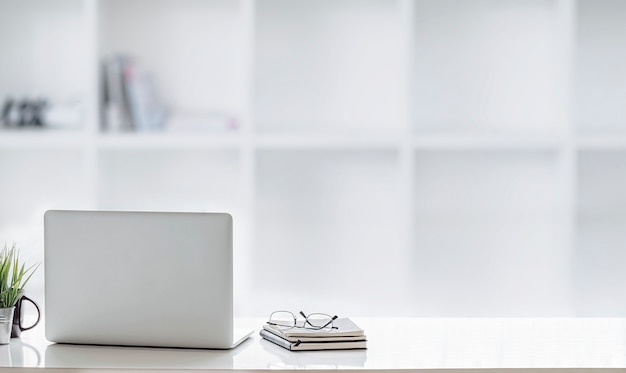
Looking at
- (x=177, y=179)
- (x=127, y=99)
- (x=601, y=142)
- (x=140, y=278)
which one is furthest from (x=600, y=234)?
(x=140, y=278)

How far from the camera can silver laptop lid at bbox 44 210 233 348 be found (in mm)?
1682

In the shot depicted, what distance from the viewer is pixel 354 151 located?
359cm

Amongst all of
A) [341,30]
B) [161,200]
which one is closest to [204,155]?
[161,200]

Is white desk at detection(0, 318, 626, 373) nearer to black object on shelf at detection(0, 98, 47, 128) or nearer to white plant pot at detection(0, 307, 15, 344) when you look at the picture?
white plant pot at detection(0, 307, 15, 344)

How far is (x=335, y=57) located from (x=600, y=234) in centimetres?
141

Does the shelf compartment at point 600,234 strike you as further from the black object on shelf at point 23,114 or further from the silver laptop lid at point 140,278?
the black object on shelf at point 23,114

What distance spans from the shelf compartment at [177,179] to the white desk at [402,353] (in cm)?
163

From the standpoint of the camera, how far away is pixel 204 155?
11.8 feet

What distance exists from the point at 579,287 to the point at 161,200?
6.22 ft

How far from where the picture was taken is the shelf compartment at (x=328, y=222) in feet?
11.6

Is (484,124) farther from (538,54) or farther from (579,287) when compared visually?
(579,287)

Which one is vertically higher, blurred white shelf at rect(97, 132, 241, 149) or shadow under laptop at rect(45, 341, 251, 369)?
blurred white shelf at rect(97, 132, 241, 149)

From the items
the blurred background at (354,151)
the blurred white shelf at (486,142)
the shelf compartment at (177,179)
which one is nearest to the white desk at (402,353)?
the blurred white shelf at (486,142)

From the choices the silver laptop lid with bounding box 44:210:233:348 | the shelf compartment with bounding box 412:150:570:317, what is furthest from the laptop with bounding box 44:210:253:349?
the shelf compartment with bounding box 412:150:570:317
